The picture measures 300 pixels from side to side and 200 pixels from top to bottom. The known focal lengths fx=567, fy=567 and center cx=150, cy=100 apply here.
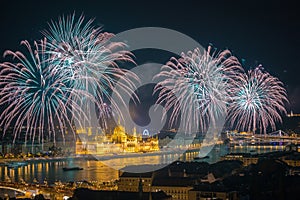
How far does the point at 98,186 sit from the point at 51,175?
5.14 meters

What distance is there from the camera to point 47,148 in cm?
3111

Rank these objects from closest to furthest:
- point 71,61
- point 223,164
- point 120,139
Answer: point 71,61, point 223,164, point 120,139

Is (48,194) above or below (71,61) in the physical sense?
below

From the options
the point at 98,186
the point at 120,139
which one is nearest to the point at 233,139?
the point at 120,139

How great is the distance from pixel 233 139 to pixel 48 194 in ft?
90.4

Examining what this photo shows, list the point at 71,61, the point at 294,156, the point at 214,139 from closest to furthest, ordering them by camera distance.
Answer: the point at 71,61, the point at 294,156, the point at 214,139

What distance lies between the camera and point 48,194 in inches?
A: 492

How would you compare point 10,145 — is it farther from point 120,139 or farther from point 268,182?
point 268,182

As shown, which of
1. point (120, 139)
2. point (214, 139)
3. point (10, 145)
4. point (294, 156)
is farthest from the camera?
point (214, 139)

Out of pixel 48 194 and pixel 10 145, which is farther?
pixel 10 145

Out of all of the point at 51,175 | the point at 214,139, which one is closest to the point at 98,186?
the point at 51,175

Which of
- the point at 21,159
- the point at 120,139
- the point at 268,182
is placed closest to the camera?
the point at 268,182

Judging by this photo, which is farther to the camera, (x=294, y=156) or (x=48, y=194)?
(x=294, y=156)

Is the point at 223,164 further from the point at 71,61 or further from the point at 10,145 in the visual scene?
the point at 10,145
